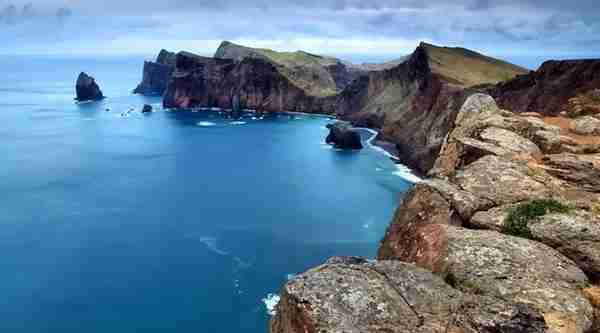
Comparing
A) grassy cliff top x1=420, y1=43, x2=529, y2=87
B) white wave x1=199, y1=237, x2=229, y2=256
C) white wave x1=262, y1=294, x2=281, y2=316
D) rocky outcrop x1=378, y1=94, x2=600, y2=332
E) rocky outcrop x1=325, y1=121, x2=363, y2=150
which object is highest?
grassy cliff top x1=420, y1=43, x2=529, y2=87

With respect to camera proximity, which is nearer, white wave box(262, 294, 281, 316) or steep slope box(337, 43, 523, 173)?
white wave box(262, 294, 281, 316)

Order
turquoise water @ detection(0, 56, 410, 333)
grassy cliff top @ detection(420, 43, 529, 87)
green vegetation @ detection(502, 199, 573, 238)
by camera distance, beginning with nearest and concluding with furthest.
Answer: green vegetation @ detection(502, 199, 573, 238)
turquoise water @ detection(0, 56, 410, 333)
grassy cliff top @ detection(420, 43, 529, 87)

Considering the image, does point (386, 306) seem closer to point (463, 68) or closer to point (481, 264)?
point (481, 264)

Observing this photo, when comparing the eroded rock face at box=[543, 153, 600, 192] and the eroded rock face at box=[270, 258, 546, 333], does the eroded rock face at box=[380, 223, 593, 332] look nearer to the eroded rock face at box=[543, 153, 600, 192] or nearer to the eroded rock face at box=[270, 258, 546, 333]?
the eroded rock face at box=[270, 258, 546, 333]


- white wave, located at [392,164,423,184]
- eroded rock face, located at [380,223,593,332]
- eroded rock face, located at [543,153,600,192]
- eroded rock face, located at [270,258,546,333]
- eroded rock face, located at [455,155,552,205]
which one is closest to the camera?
eroded rock face, located at [270,258,546,333]

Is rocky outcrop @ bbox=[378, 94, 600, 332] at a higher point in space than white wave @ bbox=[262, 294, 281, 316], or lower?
higher

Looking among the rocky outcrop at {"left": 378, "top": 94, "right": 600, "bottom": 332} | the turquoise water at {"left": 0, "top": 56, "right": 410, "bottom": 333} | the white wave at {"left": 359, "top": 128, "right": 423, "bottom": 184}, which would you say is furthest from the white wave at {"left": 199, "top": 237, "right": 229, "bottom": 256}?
the rocky outcrop at {"left": 378, "top": 94, "right": 600, "bottom": 332}

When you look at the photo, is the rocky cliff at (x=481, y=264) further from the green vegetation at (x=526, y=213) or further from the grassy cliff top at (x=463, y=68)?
the grassy cliff top at (x=463, y=68)

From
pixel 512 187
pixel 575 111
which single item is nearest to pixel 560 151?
pixel 512 187
